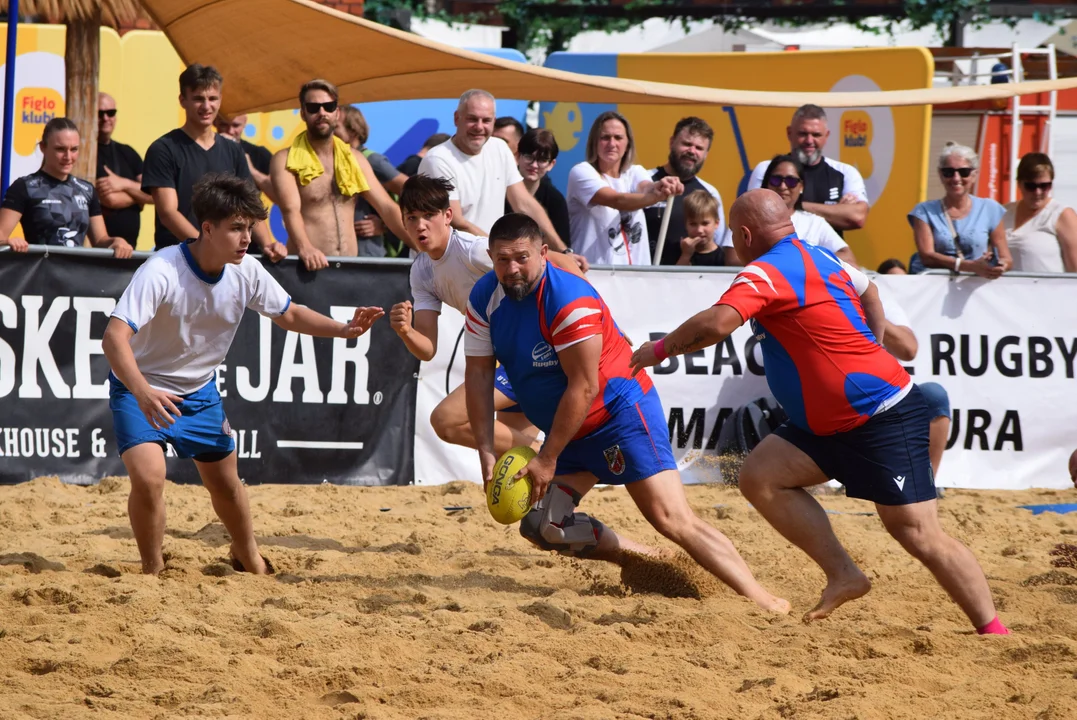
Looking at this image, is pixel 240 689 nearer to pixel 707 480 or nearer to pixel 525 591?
pixel 525 591

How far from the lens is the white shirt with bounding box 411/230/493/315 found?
641cm

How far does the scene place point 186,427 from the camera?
554 cm

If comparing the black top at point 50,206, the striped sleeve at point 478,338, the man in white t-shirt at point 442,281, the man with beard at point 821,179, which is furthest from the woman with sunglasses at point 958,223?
the black top at point 50,206

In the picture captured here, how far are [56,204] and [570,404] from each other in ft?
14.9

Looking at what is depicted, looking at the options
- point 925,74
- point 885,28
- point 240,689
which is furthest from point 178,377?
point 885,28

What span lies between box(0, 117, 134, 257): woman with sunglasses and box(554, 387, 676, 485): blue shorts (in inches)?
151

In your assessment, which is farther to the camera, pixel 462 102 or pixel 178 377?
pixel 462 102

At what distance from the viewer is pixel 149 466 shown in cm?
539

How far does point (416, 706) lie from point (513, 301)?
1.89 meters

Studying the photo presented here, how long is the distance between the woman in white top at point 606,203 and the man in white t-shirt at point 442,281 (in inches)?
81.9

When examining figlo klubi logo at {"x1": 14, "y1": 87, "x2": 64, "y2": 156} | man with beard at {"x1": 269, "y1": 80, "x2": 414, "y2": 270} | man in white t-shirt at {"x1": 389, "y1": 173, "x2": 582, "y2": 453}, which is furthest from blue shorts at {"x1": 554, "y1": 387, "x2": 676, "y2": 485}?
figlo klubi logo at {"x1": 14, "y1": 87, "x2": 64, "y2": 156}

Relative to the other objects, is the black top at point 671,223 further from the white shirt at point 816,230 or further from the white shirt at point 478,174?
the white shirt at point 478,174

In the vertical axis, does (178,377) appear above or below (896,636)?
above

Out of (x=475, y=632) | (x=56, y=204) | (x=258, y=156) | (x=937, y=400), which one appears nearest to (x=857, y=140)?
(x=937, y=400)
